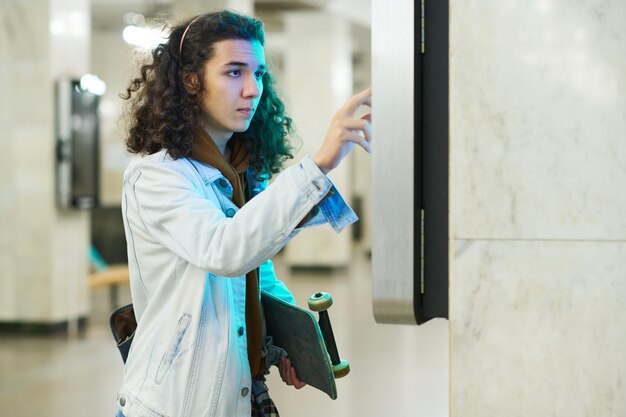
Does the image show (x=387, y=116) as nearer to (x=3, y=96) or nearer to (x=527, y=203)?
(x=527, y=203)

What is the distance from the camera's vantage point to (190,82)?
1.72 metres

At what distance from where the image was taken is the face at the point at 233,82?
1.64 meters

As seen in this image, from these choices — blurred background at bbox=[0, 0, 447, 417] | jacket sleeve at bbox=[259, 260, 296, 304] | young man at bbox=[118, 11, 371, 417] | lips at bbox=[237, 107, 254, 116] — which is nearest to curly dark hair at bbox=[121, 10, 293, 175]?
young man at bbox=[118, 11, 371, 417]

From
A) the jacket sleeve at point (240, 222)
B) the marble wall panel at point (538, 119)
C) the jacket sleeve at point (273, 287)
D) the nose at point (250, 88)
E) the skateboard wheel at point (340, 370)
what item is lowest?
the skateboard wheel at point (340, 370)

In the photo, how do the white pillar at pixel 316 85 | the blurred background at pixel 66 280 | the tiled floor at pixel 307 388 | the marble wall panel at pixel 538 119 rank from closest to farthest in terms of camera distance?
the marble wall panel at pixel 538 119 → the tiled floor at pixel 307 388 → the blurred background at pixel 66 280 → the white pillar at pixel 316 85

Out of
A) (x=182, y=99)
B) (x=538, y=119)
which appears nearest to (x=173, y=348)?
(x=182, y=99)

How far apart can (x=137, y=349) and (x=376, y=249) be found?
672mm

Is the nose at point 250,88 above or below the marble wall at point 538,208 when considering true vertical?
above

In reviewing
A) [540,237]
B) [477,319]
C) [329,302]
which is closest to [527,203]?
[540,237]

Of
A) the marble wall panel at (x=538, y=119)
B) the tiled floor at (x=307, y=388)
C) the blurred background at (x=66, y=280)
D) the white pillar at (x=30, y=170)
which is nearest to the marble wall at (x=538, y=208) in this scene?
the marble wall panel at (x=538, y=119)

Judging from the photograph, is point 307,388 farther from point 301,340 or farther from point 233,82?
point 233,82

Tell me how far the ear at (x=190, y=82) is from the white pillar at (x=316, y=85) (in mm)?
12782

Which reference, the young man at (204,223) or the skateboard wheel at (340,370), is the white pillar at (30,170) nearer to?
the young man at (204,223)

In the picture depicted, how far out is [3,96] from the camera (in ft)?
27.4
